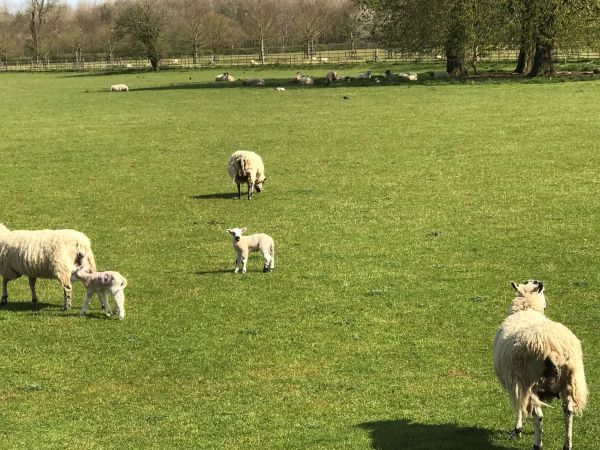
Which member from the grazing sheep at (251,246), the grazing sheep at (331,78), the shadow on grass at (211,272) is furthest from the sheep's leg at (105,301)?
the grazing sheep at (331,78)

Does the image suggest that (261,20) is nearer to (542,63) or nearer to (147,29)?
(147,29)

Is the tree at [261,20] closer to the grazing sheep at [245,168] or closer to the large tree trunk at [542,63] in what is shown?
the large tree trunk at [542,63]

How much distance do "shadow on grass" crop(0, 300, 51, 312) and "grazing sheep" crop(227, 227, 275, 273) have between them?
→ 12.6 ft

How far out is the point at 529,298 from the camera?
10297 mm

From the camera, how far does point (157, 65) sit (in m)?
108

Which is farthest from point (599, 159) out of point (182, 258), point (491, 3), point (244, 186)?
point (491, 3)

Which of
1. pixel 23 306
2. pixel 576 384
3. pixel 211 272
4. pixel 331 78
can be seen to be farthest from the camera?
pixel 331 78

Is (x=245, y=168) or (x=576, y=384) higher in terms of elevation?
(x=245, y=168)

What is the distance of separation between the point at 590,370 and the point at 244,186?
1614 centimetres

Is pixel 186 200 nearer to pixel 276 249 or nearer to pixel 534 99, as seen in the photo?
pixel 276 249

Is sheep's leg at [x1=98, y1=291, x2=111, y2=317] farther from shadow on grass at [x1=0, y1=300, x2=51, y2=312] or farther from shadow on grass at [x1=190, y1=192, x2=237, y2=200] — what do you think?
shadow on grass at [x1=190, y1=192, x2=237, y2=200]

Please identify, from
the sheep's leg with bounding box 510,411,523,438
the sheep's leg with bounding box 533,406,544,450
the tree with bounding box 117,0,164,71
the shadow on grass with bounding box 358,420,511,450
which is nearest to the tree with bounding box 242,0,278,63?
the tree with bounding box 117,0,164,71

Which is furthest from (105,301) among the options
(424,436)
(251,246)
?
(424,436)

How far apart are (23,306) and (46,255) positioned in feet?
4.35
